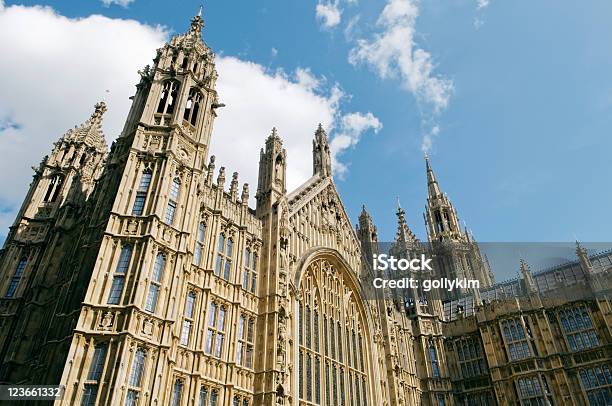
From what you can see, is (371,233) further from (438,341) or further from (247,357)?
(247,357)

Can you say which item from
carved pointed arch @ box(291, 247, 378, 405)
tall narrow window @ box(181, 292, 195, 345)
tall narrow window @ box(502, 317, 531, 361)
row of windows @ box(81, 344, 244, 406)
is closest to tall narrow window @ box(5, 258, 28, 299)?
tall narrow window @ box(181, 292, 195, 345)

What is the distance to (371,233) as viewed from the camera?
4866 centimetres

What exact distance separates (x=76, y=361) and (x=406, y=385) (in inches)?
1250

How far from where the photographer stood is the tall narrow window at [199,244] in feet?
86.5

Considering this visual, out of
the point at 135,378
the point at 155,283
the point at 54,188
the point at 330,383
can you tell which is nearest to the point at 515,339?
the point at 330,383

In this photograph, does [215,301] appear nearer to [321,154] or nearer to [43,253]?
[43,253]

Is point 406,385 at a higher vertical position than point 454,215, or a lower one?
lower

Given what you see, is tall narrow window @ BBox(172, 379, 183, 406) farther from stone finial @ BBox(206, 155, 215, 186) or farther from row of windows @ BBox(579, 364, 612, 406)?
row of windows @ BBox(579, 364, 612, 406)

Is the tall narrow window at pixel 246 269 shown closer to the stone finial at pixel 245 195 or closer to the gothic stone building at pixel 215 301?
the gothic stone building at pixel 215 301

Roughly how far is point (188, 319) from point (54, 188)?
→ 60.0 feet

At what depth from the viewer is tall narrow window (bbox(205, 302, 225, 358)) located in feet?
81.5

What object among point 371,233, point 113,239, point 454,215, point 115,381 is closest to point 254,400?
point 115,381

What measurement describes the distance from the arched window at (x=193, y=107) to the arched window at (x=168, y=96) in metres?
0.91

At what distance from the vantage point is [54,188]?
1364 inches
